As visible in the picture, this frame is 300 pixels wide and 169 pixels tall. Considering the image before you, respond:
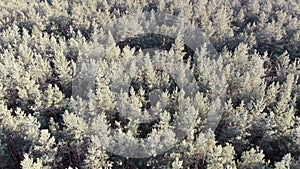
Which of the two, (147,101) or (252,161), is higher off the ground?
(147,101)

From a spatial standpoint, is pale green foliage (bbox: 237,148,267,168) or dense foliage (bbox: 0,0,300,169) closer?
pale green foliage (bbox: 237,148,267,168)

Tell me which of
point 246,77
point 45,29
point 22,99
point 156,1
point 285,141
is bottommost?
point 285,141

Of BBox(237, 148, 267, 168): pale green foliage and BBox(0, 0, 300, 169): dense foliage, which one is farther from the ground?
BBox(0, 0, 300, 169): dense foliage

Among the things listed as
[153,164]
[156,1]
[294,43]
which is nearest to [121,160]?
[153,164]

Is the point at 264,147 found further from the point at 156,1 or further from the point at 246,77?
the point at 156,1

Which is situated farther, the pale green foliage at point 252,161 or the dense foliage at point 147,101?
the dense foliage at point 147,101

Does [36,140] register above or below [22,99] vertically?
below

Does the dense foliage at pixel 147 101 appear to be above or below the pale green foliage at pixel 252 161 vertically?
above

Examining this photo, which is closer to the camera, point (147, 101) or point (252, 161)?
point (252, 161)
